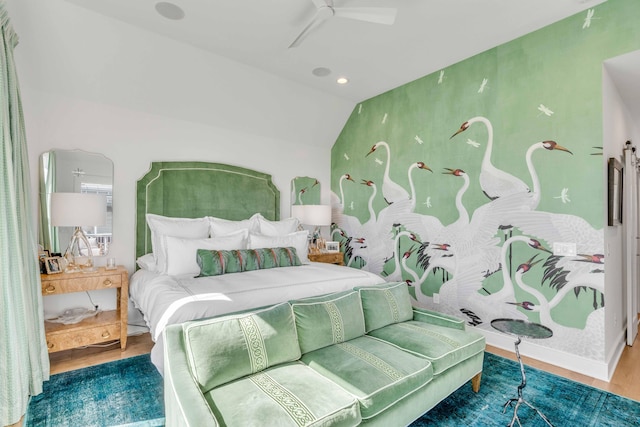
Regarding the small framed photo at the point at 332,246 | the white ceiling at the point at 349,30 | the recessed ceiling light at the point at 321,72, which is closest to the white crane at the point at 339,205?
the small framed photo at the point at 332,246

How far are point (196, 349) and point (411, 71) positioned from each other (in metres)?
3.63

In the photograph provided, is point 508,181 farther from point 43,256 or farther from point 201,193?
point 43,256

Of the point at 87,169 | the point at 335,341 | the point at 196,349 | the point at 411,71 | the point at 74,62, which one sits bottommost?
the point at 335,341

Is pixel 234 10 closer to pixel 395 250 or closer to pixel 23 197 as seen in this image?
pixel 23 197

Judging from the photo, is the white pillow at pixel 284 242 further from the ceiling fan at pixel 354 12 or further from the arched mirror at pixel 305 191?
the ceiling fan at pixel 354 12

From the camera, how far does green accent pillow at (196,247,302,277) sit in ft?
9.43

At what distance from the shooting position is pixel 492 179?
3164 millimetres

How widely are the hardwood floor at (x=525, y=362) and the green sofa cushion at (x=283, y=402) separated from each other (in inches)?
76.0

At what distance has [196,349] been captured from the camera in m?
1.46

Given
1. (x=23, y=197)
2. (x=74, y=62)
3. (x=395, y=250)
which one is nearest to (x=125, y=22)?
(x=74, y=62)

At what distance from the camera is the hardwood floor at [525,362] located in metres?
2.40

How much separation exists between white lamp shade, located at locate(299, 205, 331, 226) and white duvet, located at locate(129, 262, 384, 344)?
52.2 inches

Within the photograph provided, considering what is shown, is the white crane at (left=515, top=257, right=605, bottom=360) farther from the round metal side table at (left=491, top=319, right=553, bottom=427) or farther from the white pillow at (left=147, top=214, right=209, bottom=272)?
the white pillow at (left=147, top=214, right=209, bottom=272)

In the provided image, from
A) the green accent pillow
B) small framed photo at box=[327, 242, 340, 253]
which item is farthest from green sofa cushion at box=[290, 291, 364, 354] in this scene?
small framed photo at box=[327, 242, 340, 253]
